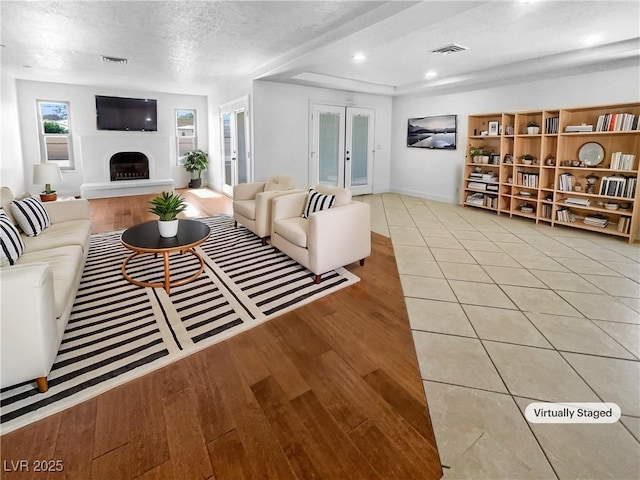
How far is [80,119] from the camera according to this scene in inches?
304

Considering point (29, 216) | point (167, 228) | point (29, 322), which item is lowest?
point (29, 322)

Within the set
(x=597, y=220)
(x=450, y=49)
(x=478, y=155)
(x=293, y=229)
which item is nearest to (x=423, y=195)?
(x=478, y=155)

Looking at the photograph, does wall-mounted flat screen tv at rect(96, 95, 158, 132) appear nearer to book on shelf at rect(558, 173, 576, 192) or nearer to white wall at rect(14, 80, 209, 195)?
white wall at rect(14, 80, 209, 195)

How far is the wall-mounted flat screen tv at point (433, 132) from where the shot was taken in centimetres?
718

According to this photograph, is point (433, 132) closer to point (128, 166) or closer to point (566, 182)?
point (566, 182)

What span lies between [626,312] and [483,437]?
6.77 ft

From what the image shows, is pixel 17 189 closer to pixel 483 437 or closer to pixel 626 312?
pixel 483 437

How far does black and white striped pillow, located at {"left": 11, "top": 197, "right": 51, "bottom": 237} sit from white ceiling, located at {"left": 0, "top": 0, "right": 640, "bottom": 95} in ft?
5.89

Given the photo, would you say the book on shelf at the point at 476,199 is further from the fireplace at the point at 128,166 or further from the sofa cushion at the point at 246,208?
the fireplace at the point at 128,166

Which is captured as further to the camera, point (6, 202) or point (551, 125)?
point (551, 125)

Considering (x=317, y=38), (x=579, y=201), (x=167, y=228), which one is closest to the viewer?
(x=167, y=228)

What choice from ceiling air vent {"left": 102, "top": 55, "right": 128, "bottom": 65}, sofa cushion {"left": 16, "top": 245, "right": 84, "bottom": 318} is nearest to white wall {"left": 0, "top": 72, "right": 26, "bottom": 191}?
ceiling air vent {"left": 102, "top": 55, "right": 128, "bottom": 65}

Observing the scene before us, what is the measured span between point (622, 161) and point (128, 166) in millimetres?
9393

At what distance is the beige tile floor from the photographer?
5.05 ft
